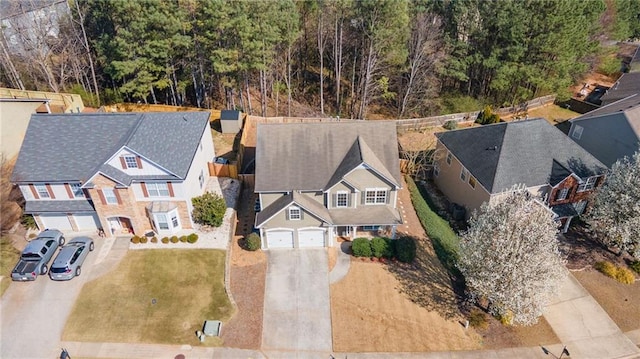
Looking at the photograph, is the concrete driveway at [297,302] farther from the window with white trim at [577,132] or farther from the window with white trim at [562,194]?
the window with white trim at [577,132]

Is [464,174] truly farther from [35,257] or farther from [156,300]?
[35,257]

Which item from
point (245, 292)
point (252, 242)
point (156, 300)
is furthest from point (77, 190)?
point (245, 292)

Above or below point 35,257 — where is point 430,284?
below

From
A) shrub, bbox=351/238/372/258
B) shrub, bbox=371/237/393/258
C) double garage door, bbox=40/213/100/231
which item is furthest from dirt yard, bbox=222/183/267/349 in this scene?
double garage door, bbox=40/213/100/231

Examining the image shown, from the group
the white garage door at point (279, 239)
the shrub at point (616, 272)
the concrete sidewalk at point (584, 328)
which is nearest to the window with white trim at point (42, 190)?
the white garage door at point (279, 239)

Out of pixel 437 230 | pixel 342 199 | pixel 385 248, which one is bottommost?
pixel 437 230

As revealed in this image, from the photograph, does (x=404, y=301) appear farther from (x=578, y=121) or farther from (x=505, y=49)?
(x=505, y=49)
